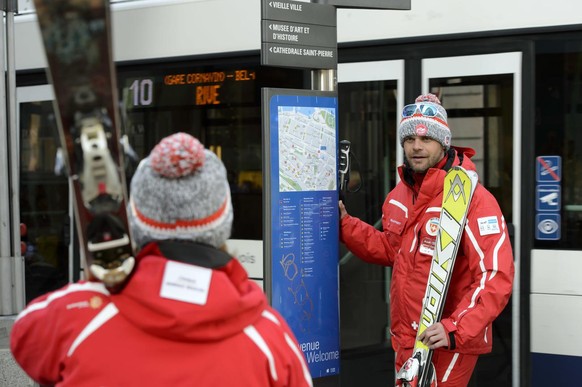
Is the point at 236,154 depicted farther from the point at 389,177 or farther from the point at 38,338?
the point at 38,338

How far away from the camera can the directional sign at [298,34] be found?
4.33 m

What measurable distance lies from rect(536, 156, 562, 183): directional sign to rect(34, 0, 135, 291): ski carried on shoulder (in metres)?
3.35

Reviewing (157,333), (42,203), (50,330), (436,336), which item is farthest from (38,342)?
(42,203)

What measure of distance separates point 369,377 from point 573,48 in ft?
7.10

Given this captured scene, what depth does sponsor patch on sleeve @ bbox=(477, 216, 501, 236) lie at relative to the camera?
4040 mm

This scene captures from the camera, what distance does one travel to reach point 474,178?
414 centimetres

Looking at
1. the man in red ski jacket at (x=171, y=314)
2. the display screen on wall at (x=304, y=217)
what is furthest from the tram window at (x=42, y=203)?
the man in red ski jacket at (x=171, y=314)

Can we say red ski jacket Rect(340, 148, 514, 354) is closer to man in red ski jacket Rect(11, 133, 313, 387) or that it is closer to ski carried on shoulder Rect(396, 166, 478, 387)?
ski carried on shoulder Rect(396, 166, 478, 387)

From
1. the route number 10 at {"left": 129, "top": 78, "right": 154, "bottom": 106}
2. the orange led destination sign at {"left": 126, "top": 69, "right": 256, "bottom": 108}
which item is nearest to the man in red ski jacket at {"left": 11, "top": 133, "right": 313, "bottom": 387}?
the orange led destination sign at {"left": 126, "top": 69, "right": 256, "bottom": 108}

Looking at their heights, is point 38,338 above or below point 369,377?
above

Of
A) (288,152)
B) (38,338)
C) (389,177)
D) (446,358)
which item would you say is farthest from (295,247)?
(38,338)

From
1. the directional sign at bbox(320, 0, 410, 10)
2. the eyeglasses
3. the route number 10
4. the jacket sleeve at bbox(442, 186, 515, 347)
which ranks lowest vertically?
the jacket sleeve at bbox(442, 186, 515, 347)

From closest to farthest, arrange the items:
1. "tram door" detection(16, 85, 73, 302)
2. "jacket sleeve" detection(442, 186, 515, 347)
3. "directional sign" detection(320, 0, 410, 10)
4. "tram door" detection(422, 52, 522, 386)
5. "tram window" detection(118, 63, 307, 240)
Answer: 1. "jacket sleeve" detection(442, 186, 515, 347)
2. "directional sign" detection(320, 0, 410, 10)
3. "tram door" detection(422, 52, 522, 386)
4. "tram window" detection(118, 63, 307, 240)
5. "tram door" detection(16, 85, 73, 302)

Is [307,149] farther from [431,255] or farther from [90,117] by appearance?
[90,117]
